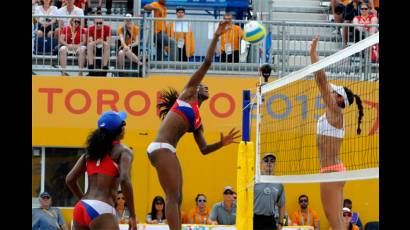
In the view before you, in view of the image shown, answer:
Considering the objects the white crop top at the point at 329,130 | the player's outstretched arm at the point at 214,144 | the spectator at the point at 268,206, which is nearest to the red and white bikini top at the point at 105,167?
the player's outstretched arm at the point at 214,144

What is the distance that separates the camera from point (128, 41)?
18.5 m

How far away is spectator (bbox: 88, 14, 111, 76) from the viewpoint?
18281mm

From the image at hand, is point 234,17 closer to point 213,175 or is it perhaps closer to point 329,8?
point 329,8

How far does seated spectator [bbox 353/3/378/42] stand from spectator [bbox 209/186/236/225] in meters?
3.75

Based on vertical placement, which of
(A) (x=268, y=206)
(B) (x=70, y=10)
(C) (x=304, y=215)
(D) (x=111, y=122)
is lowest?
(C) (x=304, y=215)

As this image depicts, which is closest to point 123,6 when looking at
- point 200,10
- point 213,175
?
point 200,10

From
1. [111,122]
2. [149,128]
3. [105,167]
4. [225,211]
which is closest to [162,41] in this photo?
[149,128]

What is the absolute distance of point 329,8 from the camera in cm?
2134

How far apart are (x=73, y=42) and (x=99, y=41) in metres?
0.46

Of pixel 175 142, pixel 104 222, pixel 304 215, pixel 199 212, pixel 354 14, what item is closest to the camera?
pixel 104 222

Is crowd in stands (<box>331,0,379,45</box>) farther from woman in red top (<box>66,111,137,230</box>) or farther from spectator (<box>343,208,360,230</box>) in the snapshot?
woman in red top (<box>66,111,137,230</box>)

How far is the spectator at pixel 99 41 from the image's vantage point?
60.0 ft

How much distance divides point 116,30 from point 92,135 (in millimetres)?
8948

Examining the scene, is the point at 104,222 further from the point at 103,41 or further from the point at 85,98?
the point at 103,41
